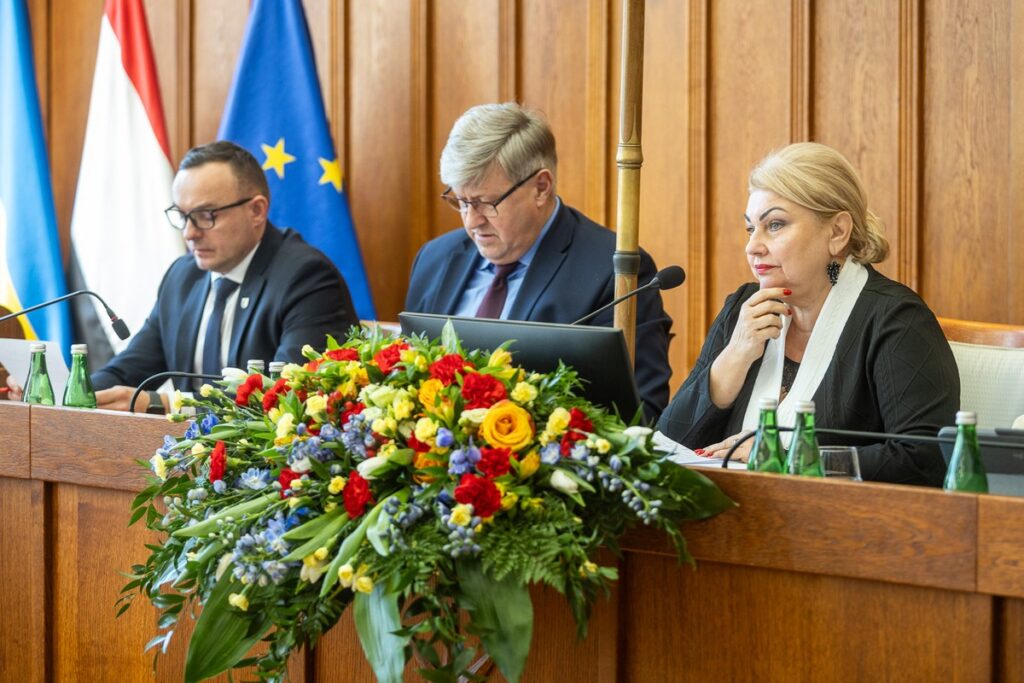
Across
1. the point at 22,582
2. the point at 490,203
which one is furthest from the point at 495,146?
the point at 22,582

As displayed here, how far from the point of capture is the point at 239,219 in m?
3.70

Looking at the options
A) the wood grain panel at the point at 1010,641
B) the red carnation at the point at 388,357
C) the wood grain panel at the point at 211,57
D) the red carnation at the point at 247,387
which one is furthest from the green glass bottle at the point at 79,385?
the wood grain panel at the point at 211,57

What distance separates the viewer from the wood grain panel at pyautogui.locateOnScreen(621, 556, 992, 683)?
1.54 meters

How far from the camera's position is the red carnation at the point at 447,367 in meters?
1.67

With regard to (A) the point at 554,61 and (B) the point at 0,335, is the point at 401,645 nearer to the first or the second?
(A) the point at 554,61

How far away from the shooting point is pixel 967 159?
335cm

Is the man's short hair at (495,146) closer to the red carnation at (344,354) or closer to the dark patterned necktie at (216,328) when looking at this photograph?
the dark patterned necktie at (216,328)

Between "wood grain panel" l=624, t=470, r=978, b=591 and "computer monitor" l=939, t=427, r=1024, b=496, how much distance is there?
0.15 m

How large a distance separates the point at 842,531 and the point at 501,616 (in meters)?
0.44

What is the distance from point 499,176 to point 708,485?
1577 millimetres

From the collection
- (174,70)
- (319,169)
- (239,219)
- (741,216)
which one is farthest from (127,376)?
(741,216)

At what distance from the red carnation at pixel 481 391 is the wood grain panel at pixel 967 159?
6.92 feet

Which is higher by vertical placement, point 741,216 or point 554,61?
point 554,61

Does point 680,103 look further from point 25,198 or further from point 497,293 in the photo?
point 25,198
